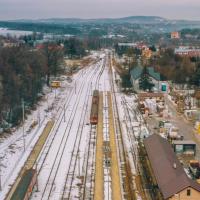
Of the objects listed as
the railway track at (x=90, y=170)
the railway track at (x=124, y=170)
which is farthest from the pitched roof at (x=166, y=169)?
the railway track at (x=90, y=170)

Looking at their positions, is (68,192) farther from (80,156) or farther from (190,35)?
(190,35)

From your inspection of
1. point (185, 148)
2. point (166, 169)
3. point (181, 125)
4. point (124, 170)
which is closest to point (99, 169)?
point (124, 170)

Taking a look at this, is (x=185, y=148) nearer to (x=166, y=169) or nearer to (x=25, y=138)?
(x=166, y=169)

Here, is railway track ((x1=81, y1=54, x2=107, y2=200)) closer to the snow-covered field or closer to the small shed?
the snow-covered field

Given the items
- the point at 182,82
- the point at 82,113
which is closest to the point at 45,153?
the point at 82,113

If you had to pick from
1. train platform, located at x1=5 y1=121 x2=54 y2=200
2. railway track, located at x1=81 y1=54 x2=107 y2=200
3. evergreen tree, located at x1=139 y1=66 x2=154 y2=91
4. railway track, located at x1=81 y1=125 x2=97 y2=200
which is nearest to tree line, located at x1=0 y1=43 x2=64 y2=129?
train platform, located at x1=5 y1=121 x2=54 y2=200

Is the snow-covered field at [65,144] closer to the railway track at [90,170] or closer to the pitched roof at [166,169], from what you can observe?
the railway track at [90,170]
